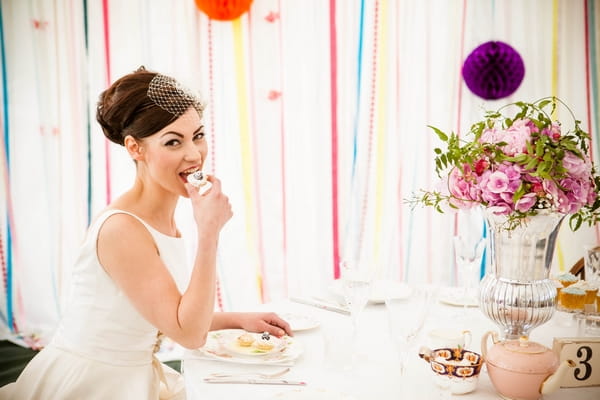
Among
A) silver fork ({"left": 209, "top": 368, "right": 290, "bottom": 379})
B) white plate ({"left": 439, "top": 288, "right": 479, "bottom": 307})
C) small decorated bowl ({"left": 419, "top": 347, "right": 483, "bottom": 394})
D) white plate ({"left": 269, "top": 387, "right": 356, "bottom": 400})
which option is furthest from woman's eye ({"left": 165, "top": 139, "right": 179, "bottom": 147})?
white plate ({"left": 439, "top": 288, "right": 479, "bottom": 307})

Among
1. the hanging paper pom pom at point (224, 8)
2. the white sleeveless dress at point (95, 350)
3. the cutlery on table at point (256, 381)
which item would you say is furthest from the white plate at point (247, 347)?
the hanging paper pom pom at point (224, 8)

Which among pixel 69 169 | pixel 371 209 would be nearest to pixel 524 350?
pixel 371 209

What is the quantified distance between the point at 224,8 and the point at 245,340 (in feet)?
7.02

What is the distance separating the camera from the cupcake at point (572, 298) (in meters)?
1.49

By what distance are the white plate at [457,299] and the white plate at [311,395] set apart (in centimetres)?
77

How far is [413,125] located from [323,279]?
3.45 ft

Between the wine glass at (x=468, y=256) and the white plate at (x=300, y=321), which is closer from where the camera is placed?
the white plate at (x=300, y=321)

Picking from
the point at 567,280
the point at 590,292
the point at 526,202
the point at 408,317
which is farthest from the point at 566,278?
the point at 408,317

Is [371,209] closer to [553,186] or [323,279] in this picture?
[323,279]

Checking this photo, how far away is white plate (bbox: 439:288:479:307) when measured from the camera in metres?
1.69

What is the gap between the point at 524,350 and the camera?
3.38 ft

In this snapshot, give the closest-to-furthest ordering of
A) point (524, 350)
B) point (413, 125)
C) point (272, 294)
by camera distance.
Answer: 1. point (524, 350)
2. point (413, 125)
3. point (272, 294)

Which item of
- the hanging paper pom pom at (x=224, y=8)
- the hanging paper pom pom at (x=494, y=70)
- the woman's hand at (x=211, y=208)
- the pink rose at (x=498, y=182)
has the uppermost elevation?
the hanging paper pom pom at (x=224, y=8)

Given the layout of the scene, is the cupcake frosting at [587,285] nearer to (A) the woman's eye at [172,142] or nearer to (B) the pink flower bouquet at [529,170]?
(B) the pink flower bouquet at [529,170]
